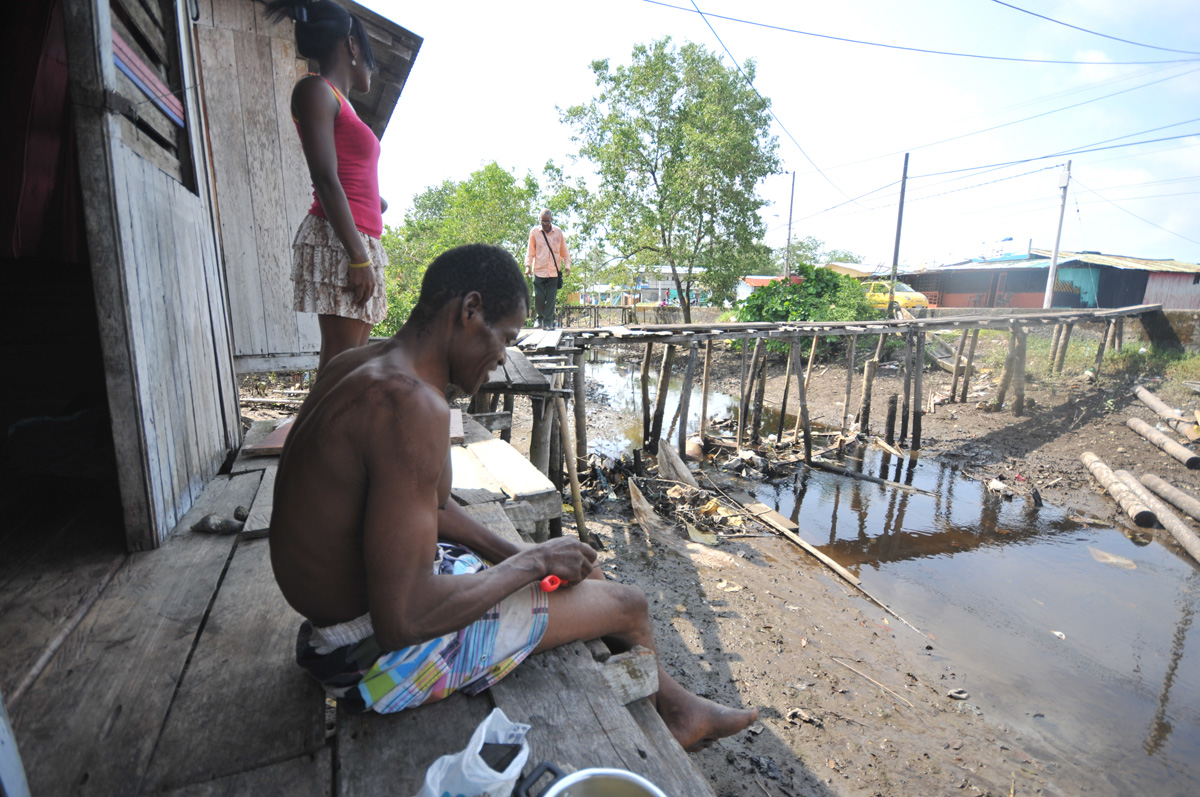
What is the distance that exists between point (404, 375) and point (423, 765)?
3.00 ft

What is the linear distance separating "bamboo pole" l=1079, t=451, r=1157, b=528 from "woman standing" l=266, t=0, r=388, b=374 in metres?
11.9

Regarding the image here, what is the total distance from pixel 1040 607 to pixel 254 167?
9.64 m

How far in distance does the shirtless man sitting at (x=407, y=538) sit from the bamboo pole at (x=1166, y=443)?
1387cm

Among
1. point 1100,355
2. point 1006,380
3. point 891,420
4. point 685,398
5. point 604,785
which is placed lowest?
point 891,420

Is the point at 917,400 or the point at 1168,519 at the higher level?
the point at 917,400

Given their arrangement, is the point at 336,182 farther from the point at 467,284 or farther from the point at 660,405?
the point at 660,405

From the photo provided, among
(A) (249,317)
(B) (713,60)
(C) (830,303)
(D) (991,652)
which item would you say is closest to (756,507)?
(D) (991,652)

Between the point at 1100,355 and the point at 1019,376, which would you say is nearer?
the point at 1019,376

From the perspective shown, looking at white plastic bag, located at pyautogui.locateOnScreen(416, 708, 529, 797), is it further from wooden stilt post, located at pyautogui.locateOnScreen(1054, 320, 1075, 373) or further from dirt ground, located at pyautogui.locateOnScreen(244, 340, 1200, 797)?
wooden stilt post, located at pyautogui.locateOnScreen(1054, 320, 1075, 373)

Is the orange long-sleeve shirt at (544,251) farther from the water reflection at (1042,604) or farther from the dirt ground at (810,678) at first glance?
the water reflection at (1042,604)

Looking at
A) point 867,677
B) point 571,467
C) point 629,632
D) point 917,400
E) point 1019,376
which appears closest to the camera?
point 629,632

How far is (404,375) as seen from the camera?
1346 millimetres

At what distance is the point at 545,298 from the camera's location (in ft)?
31.3

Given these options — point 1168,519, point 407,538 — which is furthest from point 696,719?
point 1168,519
